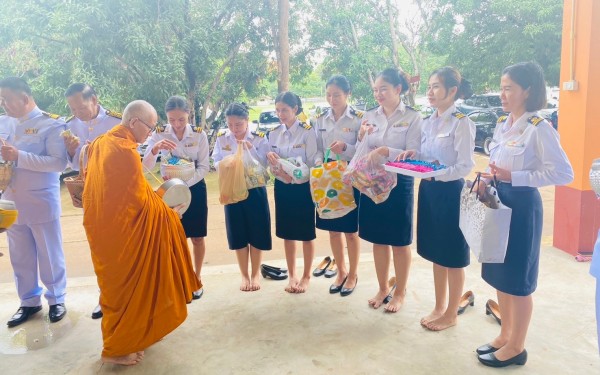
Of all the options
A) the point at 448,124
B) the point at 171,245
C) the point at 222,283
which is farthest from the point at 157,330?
the point at 448,124

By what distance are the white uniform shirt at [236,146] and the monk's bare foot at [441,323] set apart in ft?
5.32

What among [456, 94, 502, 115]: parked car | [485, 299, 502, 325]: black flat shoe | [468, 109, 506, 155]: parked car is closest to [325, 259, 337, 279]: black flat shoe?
A: [485, 299, 502, 325]: black flat shoe

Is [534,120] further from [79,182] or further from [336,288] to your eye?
[79,182]

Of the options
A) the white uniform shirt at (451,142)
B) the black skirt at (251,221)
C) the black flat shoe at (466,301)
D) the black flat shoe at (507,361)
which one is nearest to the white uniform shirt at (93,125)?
the black skirt at (251,221)

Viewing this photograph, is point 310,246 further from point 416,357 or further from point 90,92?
point 90,92

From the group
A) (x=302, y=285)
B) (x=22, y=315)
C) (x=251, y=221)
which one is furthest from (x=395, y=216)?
(x=22, y=315)

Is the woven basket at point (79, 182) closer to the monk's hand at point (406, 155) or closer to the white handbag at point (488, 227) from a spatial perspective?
the monk's hand at point (406, 155)

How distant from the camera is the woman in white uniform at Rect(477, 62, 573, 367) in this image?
2266 millimetres

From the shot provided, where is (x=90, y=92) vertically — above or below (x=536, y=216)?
above

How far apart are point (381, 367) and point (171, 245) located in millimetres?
1330

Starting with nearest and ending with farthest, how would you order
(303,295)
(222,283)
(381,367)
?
1. (381,367)
2. (303,295)
3. (222,283)

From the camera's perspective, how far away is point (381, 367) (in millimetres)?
2494

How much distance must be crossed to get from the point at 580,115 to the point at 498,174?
2041mm

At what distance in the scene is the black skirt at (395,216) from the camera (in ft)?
9.93
